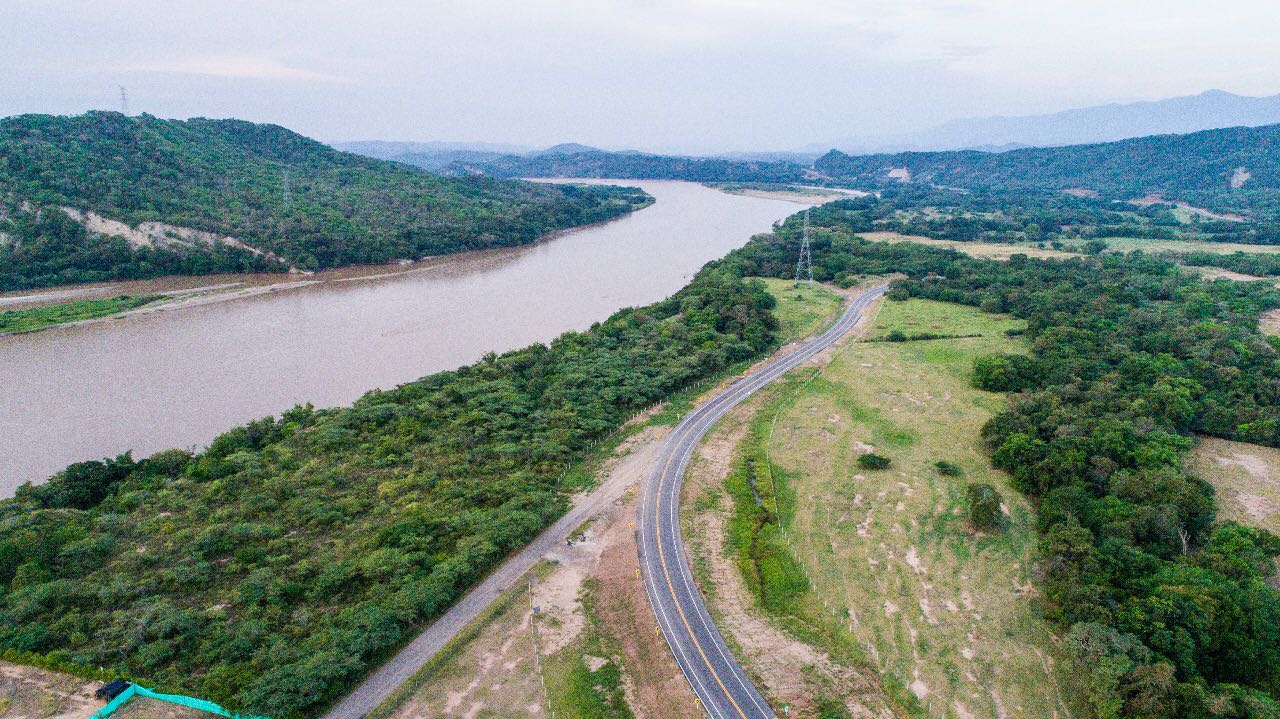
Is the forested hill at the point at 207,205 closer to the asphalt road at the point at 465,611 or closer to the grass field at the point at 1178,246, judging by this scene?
the asphalt road at the point at 465,611

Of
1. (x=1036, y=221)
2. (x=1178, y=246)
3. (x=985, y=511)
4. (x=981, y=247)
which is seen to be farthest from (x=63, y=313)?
(x=1036, y=221)

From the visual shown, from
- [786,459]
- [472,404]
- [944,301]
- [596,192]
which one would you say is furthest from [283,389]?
[596,192]

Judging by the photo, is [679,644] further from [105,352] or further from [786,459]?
[105,352]

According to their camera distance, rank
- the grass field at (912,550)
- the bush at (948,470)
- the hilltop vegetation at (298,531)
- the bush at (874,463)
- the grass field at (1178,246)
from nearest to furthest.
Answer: the hilltop vegetation at (298,531)
the grass field at (912,550)
the bush at (948,470)
the bush at (874,463)
the grass field at (1178,246)

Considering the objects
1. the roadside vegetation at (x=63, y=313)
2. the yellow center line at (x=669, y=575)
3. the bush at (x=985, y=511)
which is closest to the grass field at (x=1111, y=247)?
the bush at (x=985, y=511)

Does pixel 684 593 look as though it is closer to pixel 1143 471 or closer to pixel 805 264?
pixel 1143 471

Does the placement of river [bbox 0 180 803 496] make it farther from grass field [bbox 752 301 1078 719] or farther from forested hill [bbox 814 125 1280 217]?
forested hill [bbox 814 125 1280 217]

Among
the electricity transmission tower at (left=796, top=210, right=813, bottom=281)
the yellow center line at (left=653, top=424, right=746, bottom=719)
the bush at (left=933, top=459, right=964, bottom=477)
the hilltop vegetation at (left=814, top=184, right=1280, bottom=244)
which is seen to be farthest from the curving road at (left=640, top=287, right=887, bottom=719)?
the hilltop vegetation at (left=814, top=184, right=1280, bottom=244)
